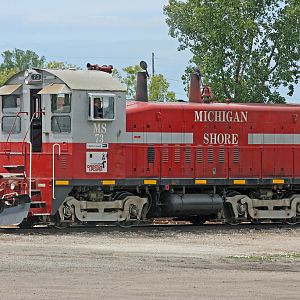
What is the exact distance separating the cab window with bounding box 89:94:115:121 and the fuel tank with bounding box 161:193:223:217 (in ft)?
8.97

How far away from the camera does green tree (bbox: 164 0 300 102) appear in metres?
37.9

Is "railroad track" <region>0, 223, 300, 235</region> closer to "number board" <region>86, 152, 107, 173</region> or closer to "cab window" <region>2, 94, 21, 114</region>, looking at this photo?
"number board" <region>86, 152, 107, 173</region>

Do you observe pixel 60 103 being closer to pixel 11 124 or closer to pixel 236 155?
pixel 11 124

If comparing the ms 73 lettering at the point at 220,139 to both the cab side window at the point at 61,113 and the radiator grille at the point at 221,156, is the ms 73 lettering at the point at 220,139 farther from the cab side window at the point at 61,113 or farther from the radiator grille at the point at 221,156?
the cab side window at the point at 61,113

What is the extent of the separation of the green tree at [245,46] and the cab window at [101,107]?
17.2m

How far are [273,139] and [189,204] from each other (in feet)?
10.4

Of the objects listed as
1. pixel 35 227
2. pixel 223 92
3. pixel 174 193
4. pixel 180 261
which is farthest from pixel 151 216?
pixel 223 92

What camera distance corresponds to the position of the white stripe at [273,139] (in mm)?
23672

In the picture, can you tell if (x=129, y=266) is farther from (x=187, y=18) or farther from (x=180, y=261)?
(x=187, y=18)

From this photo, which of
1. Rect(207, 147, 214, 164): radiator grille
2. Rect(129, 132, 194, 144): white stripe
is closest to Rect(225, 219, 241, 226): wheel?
Rect(207, 147, 214, 164): radiator grille

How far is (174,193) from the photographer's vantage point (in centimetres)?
2281

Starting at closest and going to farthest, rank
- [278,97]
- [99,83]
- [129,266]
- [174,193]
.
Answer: [129,266]
[99,83]
[174,193]
[278,97]

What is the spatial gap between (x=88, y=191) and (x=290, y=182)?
5706mm

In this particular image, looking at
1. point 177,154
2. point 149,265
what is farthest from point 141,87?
point 149,265
